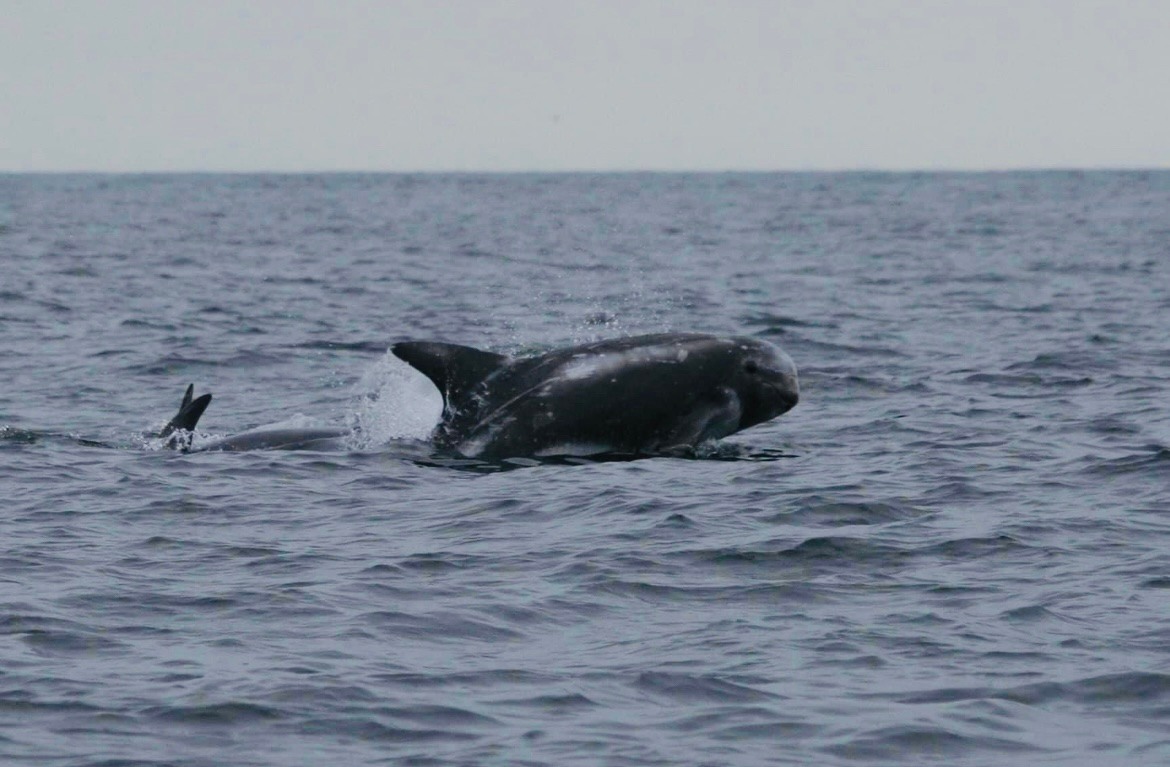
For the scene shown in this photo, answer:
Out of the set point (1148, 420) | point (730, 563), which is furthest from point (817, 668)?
point (1148, 420)

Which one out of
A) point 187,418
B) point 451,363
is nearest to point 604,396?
point 451,363

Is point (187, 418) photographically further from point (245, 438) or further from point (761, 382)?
point (761, 382)

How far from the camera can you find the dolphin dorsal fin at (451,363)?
52.5 feet

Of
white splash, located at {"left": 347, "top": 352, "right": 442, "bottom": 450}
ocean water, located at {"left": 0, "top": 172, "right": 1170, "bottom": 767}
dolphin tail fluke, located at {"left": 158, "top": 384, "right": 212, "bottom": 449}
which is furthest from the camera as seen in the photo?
white splash, located at {"left": 347, "top": 352, "right": 442, "bottom": 450}

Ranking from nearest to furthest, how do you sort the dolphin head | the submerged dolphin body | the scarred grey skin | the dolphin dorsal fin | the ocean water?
the ocean water → the dolphin dorsal fin → the scarred grey skin → the dolphin head → the submerged dolphin body

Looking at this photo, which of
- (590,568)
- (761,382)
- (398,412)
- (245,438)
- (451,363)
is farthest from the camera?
(398,412)

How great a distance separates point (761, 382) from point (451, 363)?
2.90m

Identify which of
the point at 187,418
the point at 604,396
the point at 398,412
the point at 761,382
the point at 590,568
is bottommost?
the point at 590,568

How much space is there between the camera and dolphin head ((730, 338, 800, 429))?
16.9 m

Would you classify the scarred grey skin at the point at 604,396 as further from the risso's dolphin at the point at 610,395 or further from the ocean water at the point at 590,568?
the ocean water at the point at 590,568

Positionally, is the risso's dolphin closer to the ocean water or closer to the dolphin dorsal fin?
the dolphin dorsal fin

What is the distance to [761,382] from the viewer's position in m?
16.9

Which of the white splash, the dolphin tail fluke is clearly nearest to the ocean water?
the white splash

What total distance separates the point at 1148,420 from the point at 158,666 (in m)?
12.3
